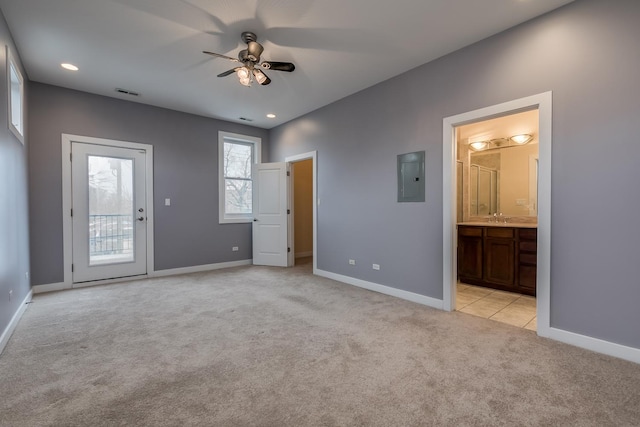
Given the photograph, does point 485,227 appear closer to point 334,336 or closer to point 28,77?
point 334,336

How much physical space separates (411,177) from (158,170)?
405cm

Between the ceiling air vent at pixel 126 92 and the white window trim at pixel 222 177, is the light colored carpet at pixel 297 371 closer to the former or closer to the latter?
the white window trim at pixel 222 177

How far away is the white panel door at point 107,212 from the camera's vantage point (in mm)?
4234

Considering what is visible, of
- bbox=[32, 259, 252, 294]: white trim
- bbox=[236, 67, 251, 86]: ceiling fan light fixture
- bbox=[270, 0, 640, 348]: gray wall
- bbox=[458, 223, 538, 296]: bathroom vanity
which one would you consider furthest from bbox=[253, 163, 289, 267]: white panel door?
bbox=[458, 223, 538, 296]: bathroom vanity

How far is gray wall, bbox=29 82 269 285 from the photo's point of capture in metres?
3.95

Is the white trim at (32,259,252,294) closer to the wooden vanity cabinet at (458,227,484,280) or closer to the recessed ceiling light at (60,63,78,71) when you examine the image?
the recessed ceiling light at (60,63,78,71)

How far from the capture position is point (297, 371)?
201 cm

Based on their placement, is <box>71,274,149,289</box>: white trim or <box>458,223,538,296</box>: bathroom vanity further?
<box>71,274,149,289</box>: white trim

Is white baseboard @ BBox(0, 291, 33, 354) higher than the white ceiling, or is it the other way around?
the white ceiling

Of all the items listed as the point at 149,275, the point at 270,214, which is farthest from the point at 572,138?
the point at 149,275

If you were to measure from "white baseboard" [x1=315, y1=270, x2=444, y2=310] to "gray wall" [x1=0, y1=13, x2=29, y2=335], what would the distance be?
3623mm

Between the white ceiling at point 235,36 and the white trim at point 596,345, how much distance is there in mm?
2713

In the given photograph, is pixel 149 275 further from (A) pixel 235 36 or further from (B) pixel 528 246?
(B) pixel 528 246

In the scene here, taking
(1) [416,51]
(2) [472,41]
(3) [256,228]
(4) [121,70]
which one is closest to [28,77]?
(4) [121,70]
